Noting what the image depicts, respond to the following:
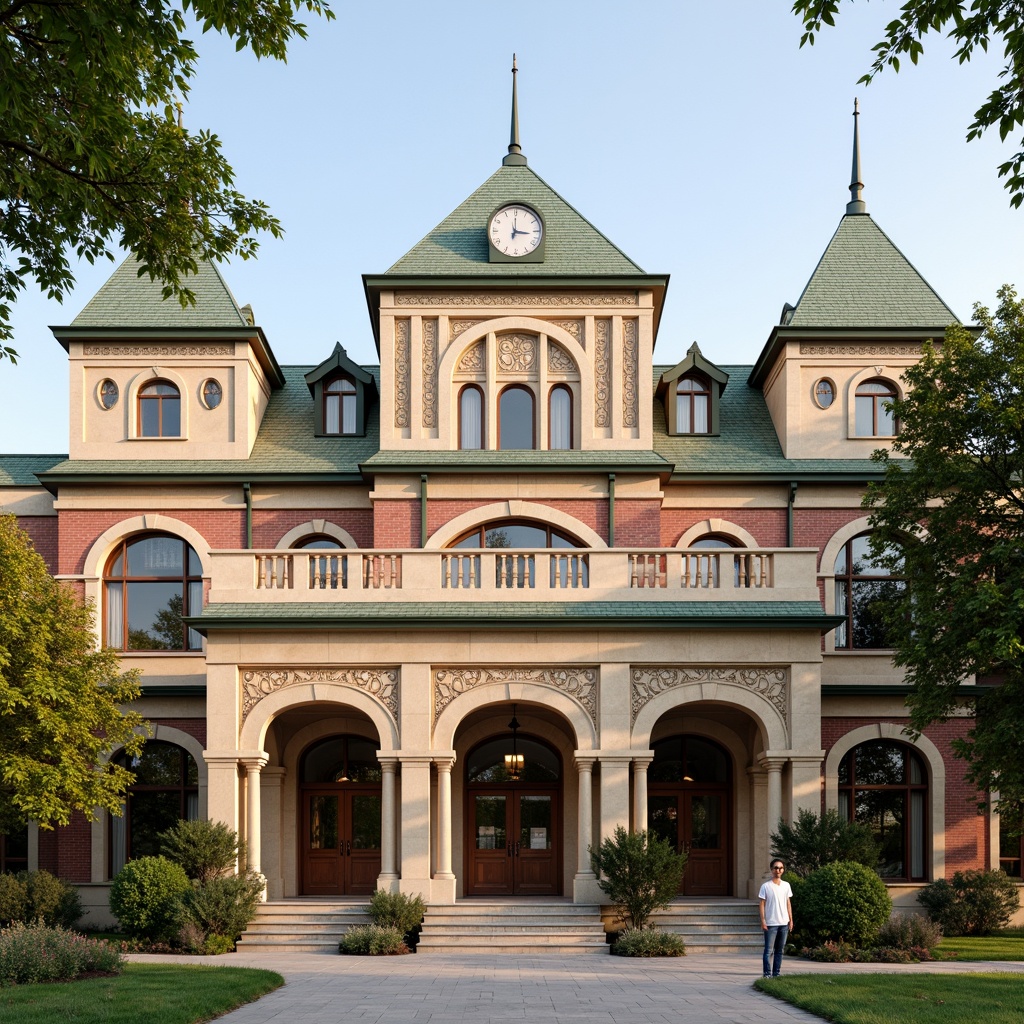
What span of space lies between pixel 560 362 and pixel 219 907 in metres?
13.7

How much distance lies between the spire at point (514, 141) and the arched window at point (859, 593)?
40.9 feet

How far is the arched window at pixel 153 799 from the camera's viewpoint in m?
25.7

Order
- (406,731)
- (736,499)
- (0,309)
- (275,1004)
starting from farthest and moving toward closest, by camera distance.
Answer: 1. (736,499)
2. (406,731)
3. (275,1004)
4. (0,309)

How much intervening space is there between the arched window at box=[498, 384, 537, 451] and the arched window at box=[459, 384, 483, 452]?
456 mm

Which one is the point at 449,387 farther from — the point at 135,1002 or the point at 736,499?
the point at 135,1002

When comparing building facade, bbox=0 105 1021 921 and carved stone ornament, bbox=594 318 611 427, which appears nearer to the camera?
building facade, bbox=0 105 1021 921

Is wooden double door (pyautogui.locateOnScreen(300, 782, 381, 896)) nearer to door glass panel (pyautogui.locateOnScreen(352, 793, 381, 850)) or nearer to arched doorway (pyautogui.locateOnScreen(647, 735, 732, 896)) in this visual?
door glass panel (pyautogui.locateOnScreen(352, 793, 381, 850))

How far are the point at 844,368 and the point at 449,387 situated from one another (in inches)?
362

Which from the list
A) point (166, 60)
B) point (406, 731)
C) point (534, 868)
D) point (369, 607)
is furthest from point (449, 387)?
point (166, 60)

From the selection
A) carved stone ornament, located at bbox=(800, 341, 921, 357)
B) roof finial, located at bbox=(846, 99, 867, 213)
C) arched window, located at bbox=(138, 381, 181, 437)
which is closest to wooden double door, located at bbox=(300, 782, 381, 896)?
arched window, located at bbox=(138, 381, 181, 437)

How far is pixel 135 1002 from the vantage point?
13773 millimetres

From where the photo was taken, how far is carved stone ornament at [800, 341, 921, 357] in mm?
27844

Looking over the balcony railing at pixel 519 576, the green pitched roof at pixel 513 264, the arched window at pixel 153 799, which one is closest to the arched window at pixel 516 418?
the green pitched roof at pixel 513 264

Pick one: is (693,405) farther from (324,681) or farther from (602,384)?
(324,681)
